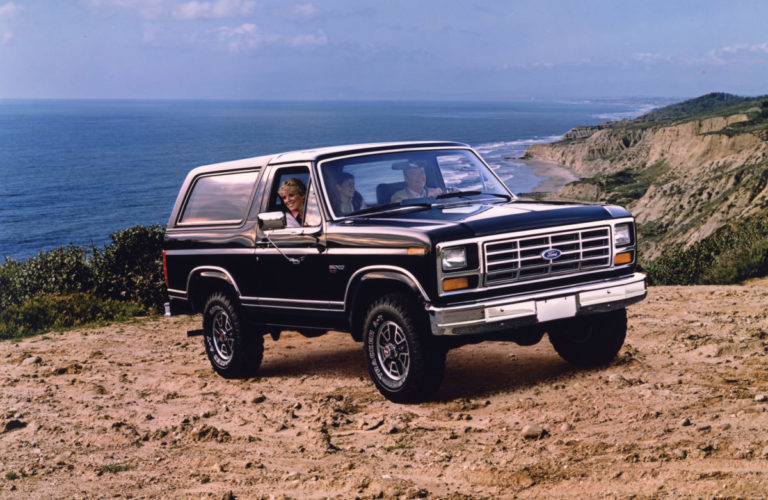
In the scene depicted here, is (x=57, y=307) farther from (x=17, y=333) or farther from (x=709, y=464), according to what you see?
(x=709, y=464)

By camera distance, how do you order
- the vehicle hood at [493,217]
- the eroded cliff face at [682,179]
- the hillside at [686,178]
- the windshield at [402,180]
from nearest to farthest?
the vehicle hood at [493,217]
the windshield at [402,180]
the hillside at [686,178]
the eroded cliff face at [682,179]

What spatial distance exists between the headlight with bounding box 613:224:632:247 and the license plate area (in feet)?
2.50

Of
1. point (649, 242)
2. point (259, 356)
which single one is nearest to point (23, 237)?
point (649, 242)

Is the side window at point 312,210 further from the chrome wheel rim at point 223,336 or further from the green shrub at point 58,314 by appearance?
the green shrub at point 58,314

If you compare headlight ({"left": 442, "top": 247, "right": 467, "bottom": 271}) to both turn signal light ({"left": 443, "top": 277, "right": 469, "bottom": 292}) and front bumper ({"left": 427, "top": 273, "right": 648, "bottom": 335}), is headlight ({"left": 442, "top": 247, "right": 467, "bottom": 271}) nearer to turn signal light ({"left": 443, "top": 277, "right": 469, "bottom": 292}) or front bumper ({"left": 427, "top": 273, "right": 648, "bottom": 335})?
turn signal light ({"left": 443, "top": 277, "right": 469, "bottom": 292})

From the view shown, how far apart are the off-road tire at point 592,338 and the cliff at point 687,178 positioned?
24073mm

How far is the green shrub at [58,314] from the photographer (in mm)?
15430

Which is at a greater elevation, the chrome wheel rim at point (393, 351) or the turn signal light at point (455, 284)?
the turn signal light at point (455, 284)

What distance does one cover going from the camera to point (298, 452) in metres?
6.23

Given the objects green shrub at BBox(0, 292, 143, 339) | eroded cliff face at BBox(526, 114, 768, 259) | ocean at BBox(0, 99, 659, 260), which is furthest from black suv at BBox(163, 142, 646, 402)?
ocean at BBox(0, 99, 659, 260)

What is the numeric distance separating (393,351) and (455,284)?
0.96 m

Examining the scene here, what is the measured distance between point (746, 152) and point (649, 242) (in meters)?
14.0

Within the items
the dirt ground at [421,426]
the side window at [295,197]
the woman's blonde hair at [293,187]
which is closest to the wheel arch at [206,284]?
the dirt ground at [421,426]

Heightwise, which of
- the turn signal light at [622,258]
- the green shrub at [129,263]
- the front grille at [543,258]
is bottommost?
the green shrub at [129,263]
